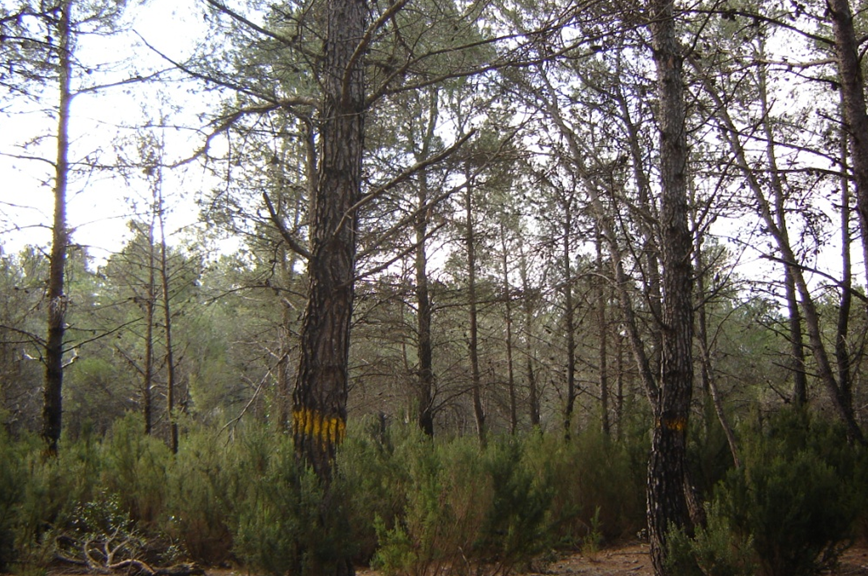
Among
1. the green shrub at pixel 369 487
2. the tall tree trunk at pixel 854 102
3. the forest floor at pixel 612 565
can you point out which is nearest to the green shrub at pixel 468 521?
the green shrub at pixel 369 487

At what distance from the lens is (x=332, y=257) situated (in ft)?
15.7

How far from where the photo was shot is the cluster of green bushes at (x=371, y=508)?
4363mm

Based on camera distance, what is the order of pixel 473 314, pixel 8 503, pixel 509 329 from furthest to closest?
pixel 509 329, pixel 473 314, pixel 8 503

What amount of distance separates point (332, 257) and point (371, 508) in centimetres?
273

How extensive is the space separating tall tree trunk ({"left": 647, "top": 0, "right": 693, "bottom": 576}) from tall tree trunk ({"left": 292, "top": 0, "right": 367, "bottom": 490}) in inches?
98.3

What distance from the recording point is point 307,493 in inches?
166

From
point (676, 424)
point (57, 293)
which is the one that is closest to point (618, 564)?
point (676, 424)

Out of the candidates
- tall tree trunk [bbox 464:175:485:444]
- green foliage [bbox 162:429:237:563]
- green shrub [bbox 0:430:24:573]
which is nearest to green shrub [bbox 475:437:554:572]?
green foliage [bbox 162:429:237:563]

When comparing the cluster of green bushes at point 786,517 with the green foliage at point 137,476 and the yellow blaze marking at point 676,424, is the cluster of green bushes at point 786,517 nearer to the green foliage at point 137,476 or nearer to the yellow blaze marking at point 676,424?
the yellow blaze marking at point 676,424

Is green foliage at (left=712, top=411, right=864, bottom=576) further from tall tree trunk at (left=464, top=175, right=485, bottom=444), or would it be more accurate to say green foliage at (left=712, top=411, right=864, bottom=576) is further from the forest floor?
tall tree trunk at (left=464, top=175, right=485, bottom=444)

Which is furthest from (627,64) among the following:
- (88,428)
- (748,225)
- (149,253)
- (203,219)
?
(149,253)

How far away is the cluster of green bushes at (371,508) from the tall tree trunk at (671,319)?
1.14 feet

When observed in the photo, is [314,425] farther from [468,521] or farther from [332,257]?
[468,521]

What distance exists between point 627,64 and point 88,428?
8.69m
